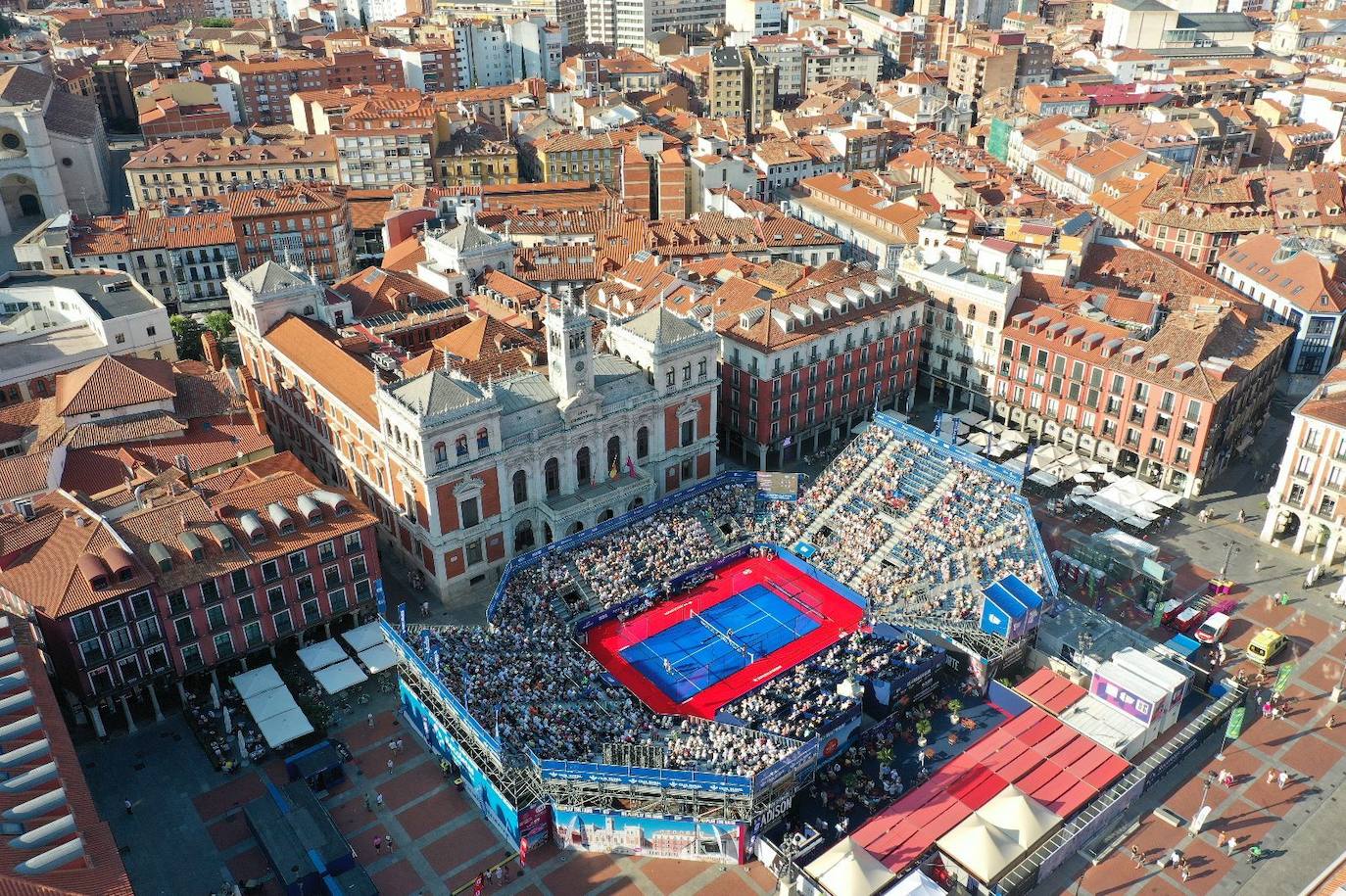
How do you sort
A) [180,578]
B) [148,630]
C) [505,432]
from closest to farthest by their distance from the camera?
[148,630]
[180,578]
[505,432]

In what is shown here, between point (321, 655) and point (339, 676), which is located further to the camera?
point (321, 655)

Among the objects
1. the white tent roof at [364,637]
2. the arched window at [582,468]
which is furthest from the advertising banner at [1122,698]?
the white tent roof at [364,637]

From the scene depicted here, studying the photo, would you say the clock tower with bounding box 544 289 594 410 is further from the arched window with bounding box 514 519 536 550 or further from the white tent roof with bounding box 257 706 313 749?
the white tent roof with bounding box 257 706 313 749

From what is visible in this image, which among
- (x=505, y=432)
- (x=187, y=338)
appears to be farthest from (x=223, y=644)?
(x=187, y=338)

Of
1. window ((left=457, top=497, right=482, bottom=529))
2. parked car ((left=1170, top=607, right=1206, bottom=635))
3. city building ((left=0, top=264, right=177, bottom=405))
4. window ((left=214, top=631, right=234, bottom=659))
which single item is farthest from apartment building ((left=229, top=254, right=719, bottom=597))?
parked car ((left=1170, top=607, right=1206, bottom=635))

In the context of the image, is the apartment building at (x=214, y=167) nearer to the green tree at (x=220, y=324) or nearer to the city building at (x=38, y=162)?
the city building at (x=38, y=162)

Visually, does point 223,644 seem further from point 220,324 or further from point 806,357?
point 220,324
